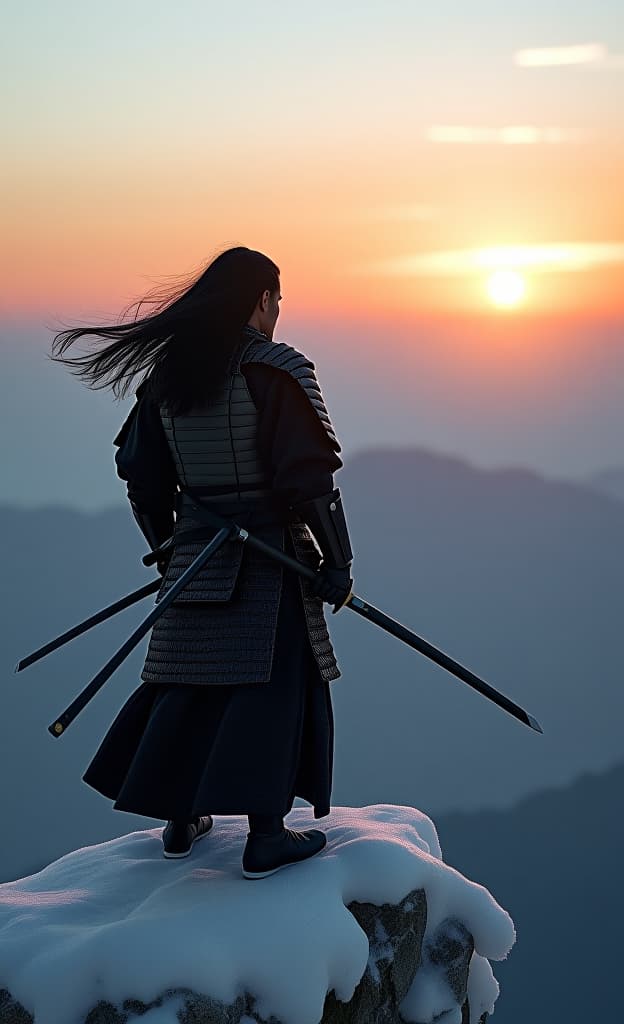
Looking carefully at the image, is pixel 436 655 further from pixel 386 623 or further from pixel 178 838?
pixel 178 838

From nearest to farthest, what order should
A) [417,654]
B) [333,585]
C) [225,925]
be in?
[225,925]
[333,585]
[417,654]

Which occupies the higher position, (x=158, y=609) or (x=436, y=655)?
(x=158, y=609)

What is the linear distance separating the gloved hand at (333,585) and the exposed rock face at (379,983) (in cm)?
125

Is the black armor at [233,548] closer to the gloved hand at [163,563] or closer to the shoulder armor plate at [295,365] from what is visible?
the shoulder armor plate at [295,365]

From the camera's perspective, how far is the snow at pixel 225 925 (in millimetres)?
3893

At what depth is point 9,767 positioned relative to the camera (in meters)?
118

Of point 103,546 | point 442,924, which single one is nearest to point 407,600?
point 103,546

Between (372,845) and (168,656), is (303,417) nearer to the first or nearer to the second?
(168,656)

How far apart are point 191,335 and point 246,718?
1.52 m

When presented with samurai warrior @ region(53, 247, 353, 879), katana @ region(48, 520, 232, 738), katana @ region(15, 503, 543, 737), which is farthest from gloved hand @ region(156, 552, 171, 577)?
katana @ region(48, 520, 232, 738)

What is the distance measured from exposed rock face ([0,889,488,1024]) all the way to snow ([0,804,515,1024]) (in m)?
0.02

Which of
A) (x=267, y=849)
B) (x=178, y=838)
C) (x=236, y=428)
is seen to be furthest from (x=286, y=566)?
(x=178, y=838)

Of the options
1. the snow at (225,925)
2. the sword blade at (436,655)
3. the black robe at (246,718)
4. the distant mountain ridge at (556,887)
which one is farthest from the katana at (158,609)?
the distant mountain ridge at (556,887)

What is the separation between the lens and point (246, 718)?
14.0 ft
